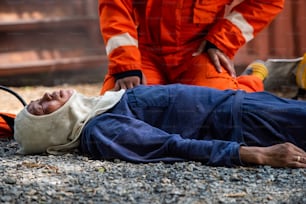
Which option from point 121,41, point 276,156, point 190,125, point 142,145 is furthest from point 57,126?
point 276,156

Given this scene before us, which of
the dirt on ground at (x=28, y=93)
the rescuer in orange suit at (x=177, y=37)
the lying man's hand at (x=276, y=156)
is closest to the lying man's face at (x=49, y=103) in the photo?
the rescuer in orange suit at (x=177, y=37)

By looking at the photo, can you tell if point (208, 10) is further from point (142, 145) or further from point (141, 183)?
point (141, 183)

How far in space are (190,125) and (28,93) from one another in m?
2.32

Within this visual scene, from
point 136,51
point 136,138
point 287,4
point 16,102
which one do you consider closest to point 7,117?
point 136,51

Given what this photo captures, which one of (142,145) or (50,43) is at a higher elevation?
(142,145)

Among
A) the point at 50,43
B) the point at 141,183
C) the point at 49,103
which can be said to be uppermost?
the point at 49,103

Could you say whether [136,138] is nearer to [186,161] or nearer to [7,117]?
[186,161]

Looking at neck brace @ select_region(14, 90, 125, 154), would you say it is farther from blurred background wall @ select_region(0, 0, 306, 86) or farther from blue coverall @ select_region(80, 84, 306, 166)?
blurred background wall @ select_region(0, 0, 306, 86)

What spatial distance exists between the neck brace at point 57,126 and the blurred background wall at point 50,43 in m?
2.58

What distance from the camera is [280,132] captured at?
2213 mm

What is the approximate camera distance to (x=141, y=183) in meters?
1.89

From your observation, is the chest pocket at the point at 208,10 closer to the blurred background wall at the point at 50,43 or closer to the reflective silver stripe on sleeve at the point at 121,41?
the reflective silver stripe on sleeve at the point at 121,41

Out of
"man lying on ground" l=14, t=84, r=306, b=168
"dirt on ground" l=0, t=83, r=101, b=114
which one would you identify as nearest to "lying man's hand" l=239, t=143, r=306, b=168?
"man lying on ground" l=14, t=84, r=306, b=168

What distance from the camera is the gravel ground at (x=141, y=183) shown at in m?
1.75
